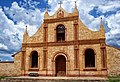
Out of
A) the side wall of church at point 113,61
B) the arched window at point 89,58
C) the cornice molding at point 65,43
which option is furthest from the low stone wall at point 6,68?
the side wall of church at point 113,61

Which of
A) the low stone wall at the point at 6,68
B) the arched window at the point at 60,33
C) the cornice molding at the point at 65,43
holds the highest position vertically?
the arched window at the point at 60,33

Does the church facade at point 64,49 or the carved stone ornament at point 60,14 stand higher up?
the carved stone ornament at point 60,14

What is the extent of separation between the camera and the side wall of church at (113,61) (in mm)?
27516

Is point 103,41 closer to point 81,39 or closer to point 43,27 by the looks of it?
point 81,39

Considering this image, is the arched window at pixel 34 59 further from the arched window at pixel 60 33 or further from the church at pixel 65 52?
the arched window at pixel 60 33

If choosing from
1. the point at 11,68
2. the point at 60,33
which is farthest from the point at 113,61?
the point at 11,68

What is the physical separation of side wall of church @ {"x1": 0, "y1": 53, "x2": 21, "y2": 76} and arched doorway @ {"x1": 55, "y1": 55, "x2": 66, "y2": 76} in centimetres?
638

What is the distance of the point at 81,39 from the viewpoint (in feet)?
98.8

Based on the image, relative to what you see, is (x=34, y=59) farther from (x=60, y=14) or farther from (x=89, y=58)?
(x=89, y=58)

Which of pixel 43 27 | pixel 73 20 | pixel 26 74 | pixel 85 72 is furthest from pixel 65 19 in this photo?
pixel 26 74

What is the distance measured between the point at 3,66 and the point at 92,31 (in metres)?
15.2

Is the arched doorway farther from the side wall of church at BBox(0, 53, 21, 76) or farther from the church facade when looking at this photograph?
the side wall of church at BBox(0, 53, 21, 76)

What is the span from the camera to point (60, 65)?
31562mm

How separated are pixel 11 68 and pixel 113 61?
52.5 ft
